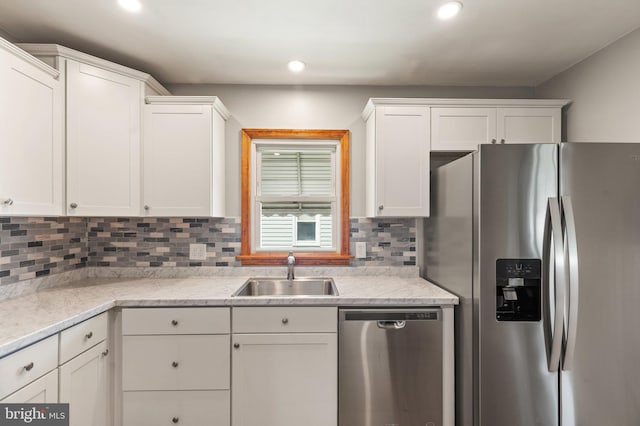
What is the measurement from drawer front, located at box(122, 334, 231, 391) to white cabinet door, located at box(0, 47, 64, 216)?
2.83 ft

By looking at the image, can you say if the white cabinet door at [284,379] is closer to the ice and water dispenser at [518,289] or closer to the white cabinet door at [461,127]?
the ice and water dispenser at [518,289]

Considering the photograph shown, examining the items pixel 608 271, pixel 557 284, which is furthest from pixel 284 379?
pixel 608 271

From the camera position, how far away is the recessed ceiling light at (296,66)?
7.39 feet

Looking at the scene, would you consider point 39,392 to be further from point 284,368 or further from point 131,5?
point 131,5

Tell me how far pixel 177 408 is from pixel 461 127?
2.48 meters

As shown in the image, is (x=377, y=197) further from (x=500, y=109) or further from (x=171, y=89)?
(x=171, y=89)

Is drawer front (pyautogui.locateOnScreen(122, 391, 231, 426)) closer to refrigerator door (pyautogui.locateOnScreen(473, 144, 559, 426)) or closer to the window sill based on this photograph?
the window sill

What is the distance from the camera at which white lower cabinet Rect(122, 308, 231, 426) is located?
6.02ft

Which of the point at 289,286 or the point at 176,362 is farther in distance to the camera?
the point at 289,286

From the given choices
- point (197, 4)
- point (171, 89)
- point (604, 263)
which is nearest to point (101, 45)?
point (171, 89)

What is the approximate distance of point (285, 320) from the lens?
1882 millimetres

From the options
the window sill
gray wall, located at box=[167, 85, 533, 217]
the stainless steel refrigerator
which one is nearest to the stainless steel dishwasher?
the stainless steel refrigerator

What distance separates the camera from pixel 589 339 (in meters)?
1.59

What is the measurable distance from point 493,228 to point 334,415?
1.33 m
